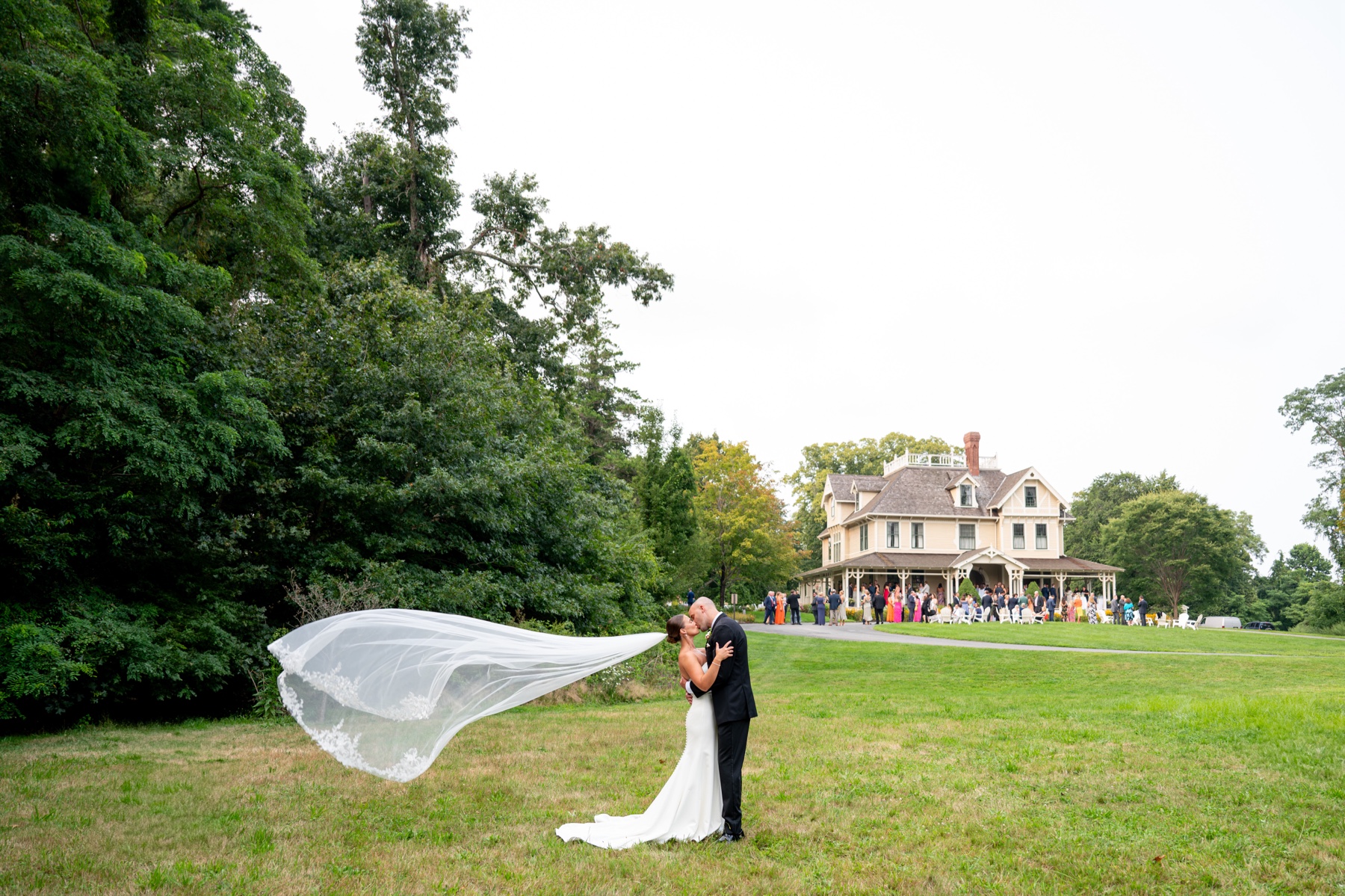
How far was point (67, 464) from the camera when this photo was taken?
44.2ft

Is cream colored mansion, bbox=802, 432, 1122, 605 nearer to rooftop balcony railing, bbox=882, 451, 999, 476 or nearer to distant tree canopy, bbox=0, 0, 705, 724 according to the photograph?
rooftop balcony railing, bbox=882, 451, 999, 476

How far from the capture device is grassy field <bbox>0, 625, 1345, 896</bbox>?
19.9ft

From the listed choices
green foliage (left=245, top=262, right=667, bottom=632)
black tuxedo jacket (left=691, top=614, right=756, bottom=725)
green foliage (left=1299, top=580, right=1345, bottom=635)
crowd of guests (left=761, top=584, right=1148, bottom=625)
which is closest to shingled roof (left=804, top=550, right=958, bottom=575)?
crowd of guests (left=761, top=584, right=1148, bottom=625)

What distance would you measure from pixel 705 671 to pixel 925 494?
52.2 meters

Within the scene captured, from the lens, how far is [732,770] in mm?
7102

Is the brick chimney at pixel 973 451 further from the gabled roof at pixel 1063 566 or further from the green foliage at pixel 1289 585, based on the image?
the green foliage at pixel 1289 585

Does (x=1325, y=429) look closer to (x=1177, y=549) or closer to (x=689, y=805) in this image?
(x=1177, y=549)

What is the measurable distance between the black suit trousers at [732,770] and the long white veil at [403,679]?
113 cm

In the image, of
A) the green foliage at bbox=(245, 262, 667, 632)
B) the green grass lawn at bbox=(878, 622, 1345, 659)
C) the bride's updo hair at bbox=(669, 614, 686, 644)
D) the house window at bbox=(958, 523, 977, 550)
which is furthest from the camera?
the house window at bbox=(958, 523, 977, 550)

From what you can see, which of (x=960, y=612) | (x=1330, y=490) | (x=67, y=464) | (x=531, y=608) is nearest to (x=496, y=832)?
(x=67, y=464)

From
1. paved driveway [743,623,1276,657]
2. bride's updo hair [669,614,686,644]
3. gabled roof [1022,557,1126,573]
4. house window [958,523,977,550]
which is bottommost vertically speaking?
paved driveway [743,623,1276,657]

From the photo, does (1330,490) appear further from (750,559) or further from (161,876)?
(161,876)

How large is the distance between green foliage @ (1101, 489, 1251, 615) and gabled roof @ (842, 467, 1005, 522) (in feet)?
64.7

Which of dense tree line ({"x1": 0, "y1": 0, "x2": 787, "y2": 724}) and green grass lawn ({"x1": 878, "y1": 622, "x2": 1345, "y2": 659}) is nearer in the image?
dense tree line ({"x1": 0, "y1": 0, "x2": 787, "y2": 724})
